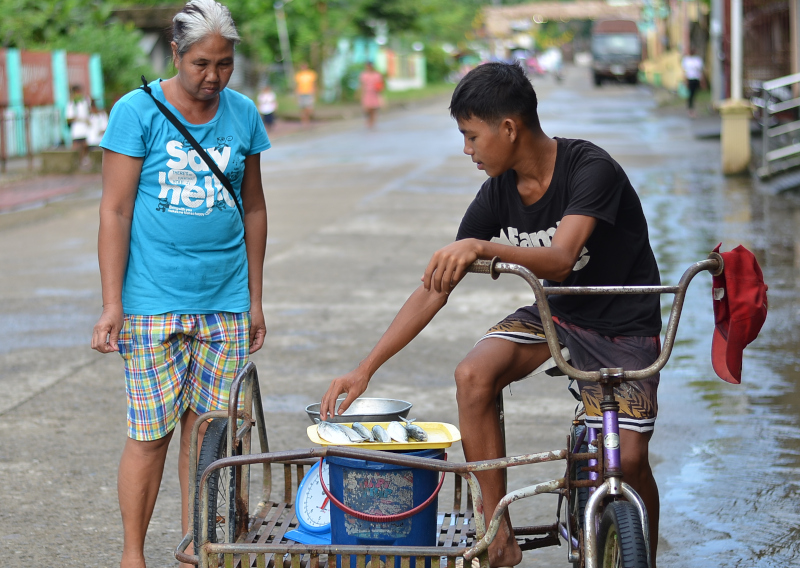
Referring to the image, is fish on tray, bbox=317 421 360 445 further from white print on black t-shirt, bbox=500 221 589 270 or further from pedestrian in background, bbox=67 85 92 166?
pedestrian in background, bbox=67 85 92 166

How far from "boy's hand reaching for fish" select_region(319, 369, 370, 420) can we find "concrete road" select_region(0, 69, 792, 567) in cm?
119

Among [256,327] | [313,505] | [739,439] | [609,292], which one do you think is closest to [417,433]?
[313,505]

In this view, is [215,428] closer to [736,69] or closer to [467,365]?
[467,365]

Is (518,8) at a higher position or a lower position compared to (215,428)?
higher

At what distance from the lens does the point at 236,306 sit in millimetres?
3512

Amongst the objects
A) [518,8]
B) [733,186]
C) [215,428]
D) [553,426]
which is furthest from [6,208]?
[518,8]

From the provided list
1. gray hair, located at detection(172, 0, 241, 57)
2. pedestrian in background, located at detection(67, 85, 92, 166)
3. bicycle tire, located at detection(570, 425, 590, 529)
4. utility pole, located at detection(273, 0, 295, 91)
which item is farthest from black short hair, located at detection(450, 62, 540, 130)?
utility pole, located at detection(273, 0, 295, 91)

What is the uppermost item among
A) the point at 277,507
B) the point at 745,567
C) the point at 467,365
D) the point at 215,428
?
the point at 467,365

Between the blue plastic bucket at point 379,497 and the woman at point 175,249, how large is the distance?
2.39 ft

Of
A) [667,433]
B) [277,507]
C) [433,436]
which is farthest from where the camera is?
[667,433]

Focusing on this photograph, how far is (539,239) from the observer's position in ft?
10.5

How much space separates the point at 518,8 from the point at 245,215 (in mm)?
101197

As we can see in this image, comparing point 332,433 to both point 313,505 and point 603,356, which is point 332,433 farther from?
point 603,356

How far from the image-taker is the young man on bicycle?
2.98 metres
